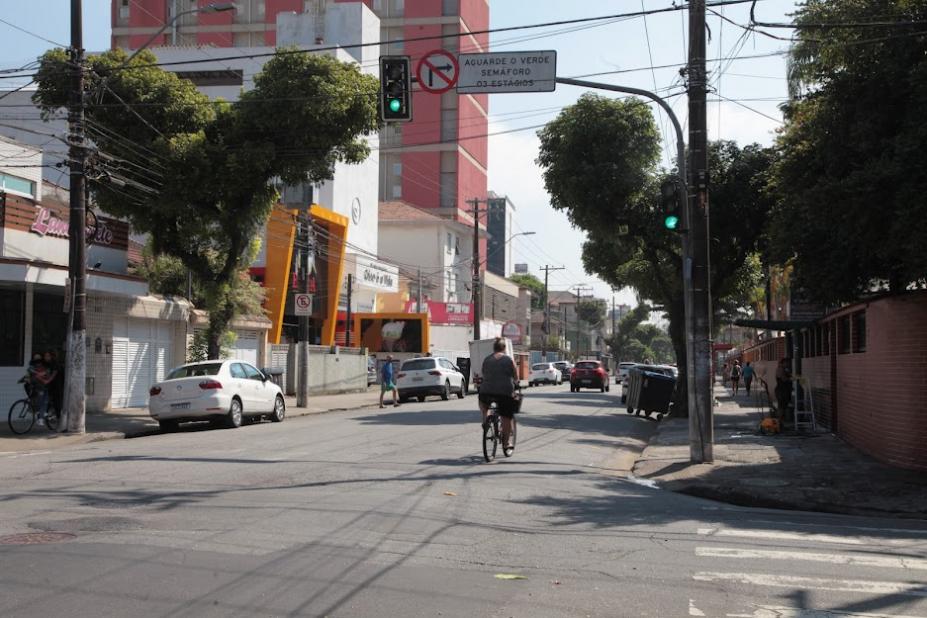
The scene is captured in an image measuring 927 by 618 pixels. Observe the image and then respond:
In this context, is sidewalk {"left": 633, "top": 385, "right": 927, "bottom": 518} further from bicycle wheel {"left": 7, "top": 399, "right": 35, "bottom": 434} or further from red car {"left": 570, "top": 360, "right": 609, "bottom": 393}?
red car {"left": 570, "top": 360, "right": 609, "bottom": 393}

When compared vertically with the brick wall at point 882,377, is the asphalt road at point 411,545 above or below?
below

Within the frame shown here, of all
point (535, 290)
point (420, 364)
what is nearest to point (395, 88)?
point (420, 364)

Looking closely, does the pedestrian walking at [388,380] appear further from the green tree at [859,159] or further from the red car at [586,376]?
the green tree at [859,159]

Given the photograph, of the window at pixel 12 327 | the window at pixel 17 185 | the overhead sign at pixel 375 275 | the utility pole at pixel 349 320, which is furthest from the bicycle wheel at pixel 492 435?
the overhead sign at pixel 375 275

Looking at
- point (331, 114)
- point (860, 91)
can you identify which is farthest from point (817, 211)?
point (331, 114)

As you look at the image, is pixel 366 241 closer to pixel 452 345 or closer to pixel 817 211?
pixel 452 345

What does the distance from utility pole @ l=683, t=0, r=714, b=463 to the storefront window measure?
Result: 588 inches

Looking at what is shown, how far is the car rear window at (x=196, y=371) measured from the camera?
2002 cm

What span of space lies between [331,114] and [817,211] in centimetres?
1261

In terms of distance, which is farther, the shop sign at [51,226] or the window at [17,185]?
the window at [17,185]

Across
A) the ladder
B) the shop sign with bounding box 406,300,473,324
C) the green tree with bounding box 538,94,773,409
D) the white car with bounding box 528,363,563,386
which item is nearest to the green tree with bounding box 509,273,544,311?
the shop sign with bounding box 406,300,473,324

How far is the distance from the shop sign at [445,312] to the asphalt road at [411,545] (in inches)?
1905

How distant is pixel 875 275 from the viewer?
44.8ft

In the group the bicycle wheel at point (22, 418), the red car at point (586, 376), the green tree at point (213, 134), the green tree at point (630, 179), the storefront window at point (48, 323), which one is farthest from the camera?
the red car at point (586, 376)
